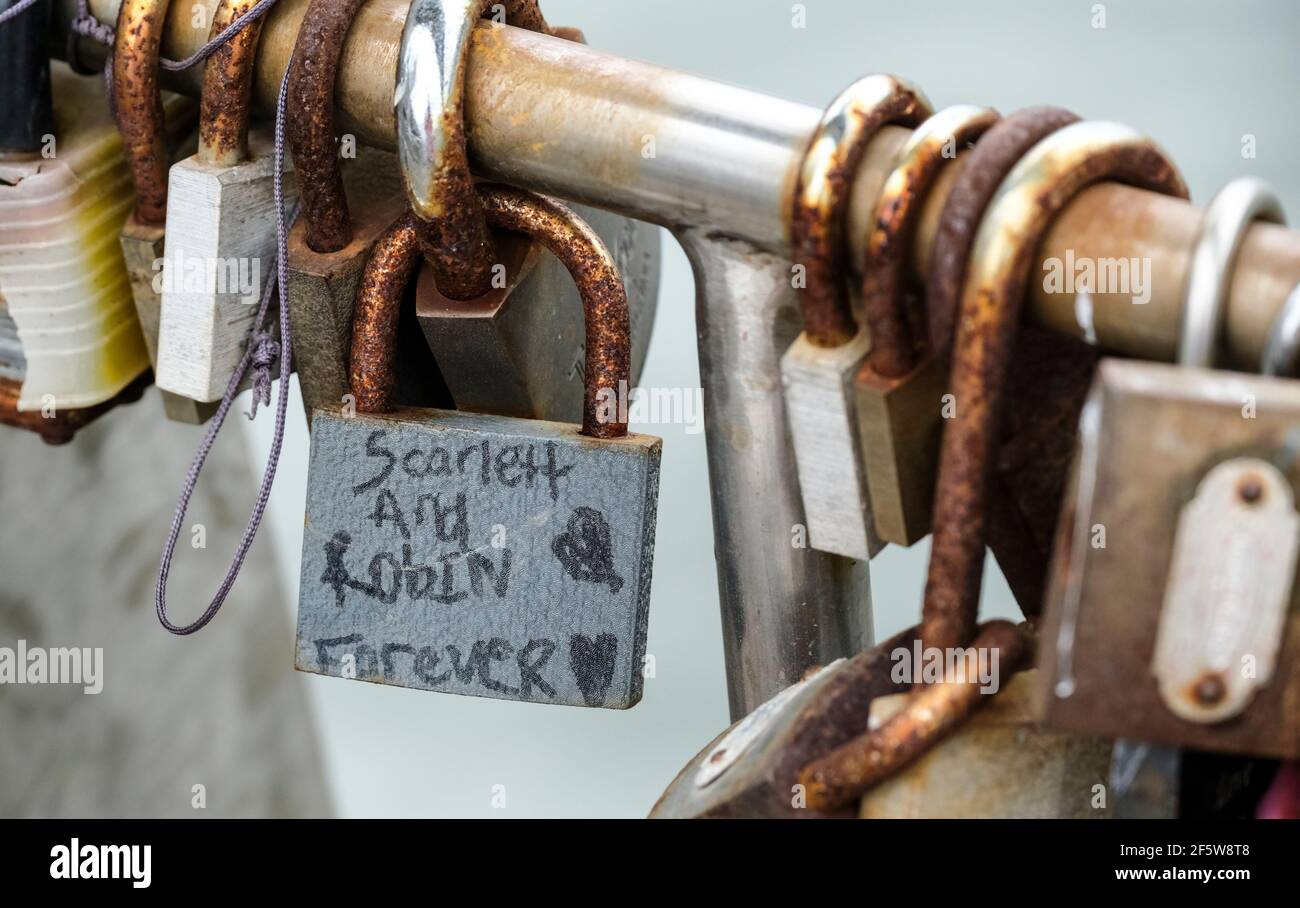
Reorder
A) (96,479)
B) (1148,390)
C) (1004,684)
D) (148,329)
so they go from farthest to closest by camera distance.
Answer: (96,479), (148,329), (1004,684), (1148,390)

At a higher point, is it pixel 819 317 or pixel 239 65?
pixel 239 65

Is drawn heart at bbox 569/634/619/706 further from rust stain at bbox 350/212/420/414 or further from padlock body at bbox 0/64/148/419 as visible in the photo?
padlock body at bbox 0/64/148/419

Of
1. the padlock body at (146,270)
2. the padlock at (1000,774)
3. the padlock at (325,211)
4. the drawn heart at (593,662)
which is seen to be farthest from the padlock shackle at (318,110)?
the padlock at (1000,774)

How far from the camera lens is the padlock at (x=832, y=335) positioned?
1.78 ft

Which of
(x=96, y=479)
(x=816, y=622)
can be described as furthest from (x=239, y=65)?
(x=96, y=479)

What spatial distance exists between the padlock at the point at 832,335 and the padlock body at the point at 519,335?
0.15m

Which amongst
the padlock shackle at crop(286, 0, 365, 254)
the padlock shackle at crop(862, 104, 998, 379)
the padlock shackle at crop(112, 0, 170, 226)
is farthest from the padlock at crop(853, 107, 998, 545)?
the padlock shackle at crop(112, 0, 170, 226)

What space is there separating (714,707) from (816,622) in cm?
109

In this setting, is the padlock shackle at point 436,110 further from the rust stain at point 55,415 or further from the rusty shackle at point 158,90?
the rust stain at point 55,415

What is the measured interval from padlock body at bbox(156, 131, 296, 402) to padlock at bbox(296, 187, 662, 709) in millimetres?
62

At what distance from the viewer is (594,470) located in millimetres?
707

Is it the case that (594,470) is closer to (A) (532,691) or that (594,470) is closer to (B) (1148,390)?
(A) (532,691)

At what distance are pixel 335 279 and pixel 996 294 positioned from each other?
1.05ft

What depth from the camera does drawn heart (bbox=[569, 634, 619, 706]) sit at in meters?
0.71
